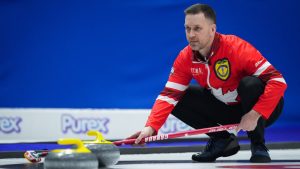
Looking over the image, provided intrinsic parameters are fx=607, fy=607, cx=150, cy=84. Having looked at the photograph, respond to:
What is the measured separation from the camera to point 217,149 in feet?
10.9

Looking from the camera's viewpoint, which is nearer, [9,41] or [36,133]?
Result: [36,133]

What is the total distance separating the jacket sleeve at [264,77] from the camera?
3029 millimetres

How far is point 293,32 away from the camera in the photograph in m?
6.21

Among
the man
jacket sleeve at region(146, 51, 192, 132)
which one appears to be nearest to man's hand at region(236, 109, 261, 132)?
the man

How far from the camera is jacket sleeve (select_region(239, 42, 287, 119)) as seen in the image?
3.03 metres

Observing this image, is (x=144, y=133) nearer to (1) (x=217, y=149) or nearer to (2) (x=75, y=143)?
(1) (x=217, y=149)

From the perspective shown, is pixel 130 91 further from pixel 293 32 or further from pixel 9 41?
pixel 293 32

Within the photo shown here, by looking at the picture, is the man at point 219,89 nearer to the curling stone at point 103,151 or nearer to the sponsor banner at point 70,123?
the curling stone at point 103,151

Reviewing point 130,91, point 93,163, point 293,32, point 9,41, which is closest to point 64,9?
point 9,41

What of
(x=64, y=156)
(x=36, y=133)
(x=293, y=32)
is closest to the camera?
(x=64, y=156)

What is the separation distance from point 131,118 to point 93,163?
309 cm

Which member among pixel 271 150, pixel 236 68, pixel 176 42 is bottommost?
pixel 271 150

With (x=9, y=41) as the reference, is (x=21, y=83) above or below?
below

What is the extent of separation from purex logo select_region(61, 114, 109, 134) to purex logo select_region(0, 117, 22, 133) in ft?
1.30
